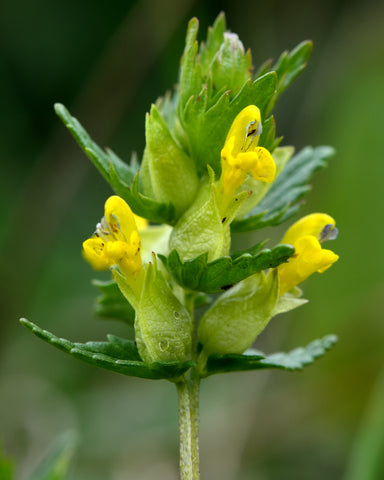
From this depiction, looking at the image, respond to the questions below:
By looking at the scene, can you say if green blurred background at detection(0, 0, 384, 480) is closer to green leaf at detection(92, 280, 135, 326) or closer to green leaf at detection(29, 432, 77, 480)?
green leaf at detection(29, 432, 77, 480)

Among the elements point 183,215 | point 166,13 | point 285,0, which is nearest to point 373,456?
point 183,215

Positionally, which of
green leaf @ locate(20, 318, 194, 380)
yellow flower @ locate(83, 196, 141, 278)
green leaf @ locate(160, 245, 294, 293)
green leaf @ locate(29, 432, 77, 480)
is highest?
yellow flower @ locate(83, 196, 141, 278)

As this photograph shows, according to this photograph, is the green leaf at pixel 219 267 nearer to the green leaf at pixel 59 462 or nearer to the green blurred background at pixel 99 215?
the green leaf at pixel 59 462

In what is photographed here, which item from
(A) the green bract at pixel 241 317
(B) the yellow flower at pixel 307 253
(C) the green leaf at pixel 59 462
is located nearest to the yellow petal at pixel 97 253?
(A) the green bract at pixel 241 317

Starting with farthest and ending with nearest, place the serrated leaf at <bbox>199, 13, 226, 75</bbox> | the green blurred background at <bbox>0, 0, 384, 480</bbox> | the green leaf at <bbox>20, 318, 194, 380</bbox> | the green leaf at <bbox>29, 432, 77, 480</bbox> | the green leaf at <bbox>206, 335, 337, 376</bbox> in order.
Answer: the green blurred background at <bbox>0, 0, 384, 480</bbox> < the green leaf at <bbox>29, 432, 77, 480</bbox> < the serrated leaf at <bbox>199, 13, 226, 75</bbox> < the green leaf at <bbox>206, 335, 337, 376</bbox> < the green leaf at <bbox>20, 318, 194, 380</bbox>

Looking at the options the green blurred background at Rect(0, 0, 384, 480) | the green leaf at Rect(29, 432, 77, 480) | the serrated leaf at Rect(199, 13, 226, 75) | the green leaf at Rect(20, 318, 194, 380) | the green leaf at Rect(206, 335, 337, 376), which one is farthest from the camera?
the green blurred background at Rect(0, 0, 384, 480)

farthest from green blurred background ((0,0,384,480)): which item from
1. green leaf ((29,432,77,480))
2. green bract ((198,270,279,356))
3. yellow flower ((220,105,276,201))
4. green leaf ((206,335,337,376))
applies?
yellow flower ((220,105,276,201))

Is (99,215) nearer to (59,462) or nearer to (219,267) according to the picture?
(59,462)
